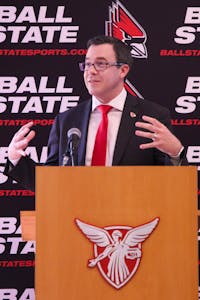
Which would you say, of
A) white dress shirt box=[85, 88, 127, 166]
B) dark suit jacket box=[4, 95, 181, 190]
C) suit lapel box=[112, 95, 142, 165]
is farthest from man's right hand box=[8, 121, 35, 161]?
suit lapel box=[112, 95, 142, 165]

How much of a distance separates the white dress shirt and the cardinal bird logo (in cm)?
163

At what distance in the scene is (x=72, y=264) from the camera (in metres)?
3.08

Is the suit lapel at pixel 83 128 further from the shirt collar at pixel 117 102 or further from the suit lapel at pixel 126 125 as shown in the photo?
the suit lapel at pixel 126 125

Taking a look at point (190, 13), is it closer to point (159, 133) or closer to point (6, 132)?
point (6, 132)

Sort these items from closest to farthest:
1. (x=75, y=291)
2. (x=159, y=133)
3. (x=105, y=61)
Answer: (x=75, y=291) → (x=159, y=133) → (x=105, y=61)

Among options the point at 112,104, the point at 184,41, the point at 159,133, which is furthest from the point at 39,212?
the point at 184,41

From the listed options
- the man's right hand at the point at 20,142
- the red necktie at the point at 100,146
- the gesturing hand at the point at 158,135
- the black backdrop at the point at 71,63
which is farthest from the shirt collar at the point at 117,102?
the black backdrop at the point at 71,63

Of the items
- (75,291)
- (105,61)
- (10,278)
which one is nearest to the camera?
(75,291)

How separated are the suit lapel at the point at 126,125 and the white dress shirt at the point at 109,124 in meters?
0.05

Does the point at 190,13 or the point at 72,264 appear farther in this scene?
the point at 190,13

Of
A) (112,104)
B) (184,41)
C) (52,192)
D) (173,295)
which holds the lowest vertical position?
(173,295)

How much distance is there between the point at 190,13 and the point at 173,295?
3393 mm

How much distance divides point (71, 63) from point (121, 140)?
1.97m

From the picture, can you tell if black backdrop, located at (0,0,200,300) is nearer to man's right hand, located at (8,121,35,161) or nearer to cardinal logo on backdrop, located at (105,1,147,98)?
cardinal logo on backdrop, located at (105,1,147,98)
